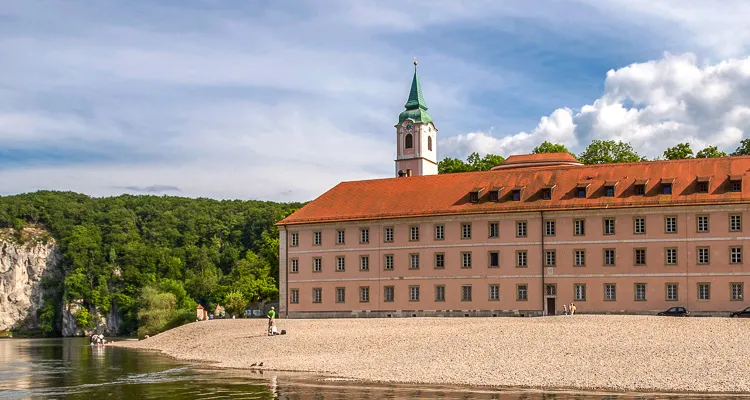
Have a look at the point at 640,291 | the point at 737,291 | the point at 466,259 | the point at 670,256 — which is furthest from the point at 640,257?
the point at 466,259

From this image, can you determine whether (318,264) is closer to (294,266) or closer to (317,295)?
(294,266)

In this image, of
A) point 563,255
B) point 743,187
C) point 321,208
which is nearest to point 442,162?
point 321,208

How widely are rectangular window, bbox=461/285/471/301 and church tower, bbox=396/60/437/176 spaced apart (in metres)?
24.5

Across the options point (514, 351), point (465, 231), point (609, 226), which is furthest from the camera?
point (465, 231)

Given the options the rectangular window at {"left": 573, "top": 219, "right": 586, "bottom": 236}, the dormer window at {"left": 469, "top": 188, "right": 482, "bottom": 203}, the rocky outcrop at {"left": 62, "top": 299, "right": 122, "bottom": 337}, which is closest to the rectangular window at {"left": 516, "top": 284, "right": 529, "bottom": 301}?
the rectangular window at {"left": 573, "top": 219, "right": 586, "bottom": 236}

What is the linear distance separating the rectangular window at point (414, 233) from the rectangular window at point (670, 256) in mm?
17849

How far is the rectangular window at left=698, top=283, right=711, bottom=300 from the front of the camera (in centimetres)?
6462

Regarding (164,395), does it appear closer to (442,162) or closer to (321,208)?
(321,208)

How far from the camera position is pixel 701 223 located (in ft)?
214

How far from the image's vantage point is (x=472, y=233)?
72.0 m

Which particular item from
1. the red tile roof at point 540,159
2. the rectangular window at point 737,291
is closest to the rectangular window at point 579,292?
the rectangular window at point 737,291

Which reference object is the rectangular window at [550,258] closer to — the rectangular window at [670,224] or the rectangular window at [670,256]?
the rectangular window at [670,256]

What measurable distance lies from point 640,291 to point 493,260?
1044cm

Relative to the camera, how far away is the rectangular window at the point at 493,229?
234ft
